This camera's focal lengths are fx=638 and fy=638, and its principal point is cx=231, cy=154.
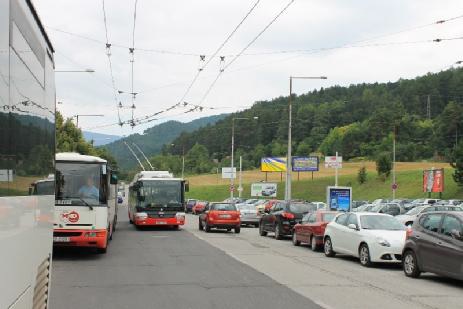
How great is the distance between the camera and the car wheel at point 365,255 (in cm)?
1642

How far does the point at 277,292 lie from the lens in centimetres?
1124

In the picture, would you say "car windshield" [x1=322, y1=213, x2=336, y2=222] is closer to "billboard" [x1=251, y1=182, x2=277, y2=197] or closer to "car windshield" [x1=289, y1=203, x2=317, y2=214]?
"car windshield" [x1=289, y1=203, x2=317, y2=214]

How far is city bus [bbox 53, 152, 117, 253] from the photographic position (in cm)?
1620

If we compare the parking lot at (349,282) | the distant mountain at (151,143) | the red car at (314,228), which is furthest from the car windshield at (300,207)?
the distant mountain at (151,143)

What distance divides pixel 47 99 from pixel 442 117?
355ft

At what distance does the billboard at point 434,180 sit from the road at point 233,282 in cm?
4659

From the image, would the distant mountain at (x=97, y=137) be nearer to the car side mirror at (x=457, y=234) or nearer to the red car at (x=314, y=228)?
the red car at (x=314, y=228)

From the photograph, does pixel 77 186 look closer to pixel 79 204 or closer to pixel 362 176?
pixel 79 204

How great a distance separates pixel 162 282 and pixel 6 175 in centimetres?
859

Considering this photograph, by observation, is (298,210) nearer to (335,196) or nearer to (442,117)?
(335,196)

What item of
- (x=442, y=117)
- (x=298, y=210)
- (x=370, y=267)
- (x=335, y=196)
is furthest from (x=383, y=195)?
(x=370, y=267)

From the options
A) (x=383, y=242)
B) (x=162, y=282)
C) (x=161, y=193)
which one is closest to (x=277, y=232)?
(x=161, y=193)

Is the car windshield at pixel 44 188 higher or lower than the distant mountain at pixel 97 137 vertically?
lower

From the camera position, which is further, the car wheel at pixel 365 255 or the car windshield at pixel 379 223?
the car windshield at pixel 379 223
